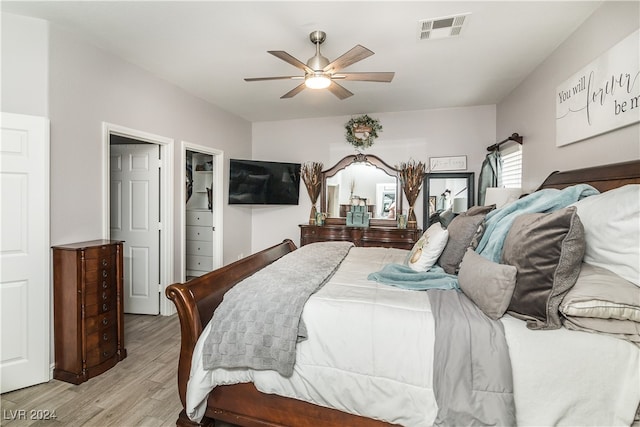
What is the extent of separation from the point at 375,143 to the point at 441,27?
7.77 feet

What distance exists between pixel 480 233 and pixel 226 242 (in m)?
3.64

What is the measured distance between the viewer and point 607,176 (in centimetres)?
174

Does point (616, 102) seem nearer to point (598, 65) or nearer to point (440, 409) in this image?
point (598, 65)

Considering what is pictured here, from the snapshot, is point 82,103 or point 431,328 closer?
point 431,328

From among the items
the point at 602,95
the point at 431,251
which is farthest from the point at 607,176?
the point at 431,251

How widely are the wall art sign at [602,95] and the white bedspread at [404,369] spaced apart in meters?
1.46

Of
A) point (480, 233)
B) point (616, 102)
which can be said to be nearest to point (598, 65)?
point (616, 102)

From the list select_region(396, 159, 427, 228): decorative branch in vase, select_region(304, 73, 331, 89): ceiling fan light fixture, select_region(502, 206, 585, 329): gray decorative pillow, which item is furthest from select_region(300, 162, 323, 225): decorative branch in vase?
select_region(502, 206, 585, 329): gray decorative pillow

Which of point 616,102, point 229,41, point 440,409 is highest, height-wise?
point 229,41

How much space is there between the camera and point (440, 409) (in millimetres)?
1229

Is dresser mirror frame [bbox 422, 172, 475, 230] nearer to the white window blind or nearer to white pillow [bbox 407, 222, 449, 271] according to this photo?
the white window blind

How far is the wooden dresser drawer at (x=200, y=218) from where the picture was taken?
4770mm

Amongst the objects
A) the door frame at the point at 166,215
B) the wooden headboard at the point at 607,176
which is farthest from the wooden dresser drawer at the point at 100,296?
the wooden headboard at the point at 607,176

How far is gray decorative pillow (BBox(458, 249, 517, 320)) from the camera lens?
1.31m
